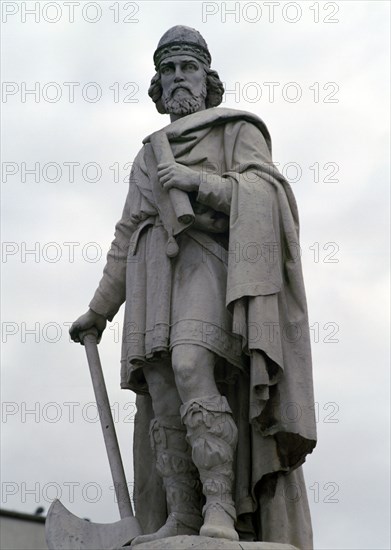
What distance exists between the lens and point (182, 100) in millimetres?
13047

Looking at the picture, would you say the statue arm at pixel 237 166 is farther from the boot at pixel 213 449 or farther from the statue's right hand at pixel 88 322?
the boot at pixel 213 449

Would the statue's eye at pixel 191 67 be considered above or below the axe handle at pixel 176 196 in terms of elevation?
above

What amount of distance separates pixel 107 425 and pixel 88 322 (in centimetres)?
89

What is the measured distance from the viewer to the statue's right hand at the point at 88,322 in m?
13.1

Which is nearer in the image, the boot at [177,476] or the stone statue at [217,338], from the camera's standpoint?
the stone statue at [217,338]

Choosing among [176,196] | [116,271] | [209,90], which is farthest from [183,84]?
[116,271]

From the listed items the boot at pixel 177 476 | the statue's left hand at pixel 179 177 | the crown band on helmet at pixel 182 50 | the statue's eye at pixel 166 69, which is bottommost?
the boot at pixel 177 476

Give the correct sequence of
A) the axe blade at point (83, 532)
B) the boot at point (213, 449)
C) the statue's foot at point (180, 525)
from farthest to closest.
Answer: the axe blade at point (83, 532) < the statue's foot at point (180, 525) < the boot at point (213, 449)

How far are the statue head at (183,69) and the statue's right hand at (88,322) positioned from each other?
1.66 meters

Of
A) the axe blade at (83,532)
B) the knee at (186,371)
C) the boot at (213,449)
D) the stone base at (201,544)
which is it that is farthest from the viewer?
the axe blade at (83,532)

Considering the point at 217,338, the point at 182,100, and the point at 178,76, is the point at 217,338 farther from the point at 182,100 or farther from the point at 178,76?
the point at 178,76

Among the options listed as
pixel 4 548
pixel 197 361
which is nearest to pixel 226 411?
pixel 197 361

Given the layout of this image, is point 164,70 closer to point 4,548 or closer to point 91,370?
point 91,370

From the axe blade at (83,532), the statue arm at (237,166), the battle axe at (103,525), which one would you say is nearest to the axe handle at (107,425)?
the battle axe at (103,525)
